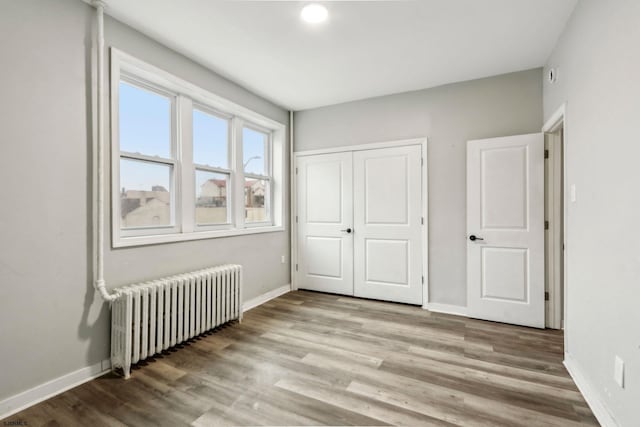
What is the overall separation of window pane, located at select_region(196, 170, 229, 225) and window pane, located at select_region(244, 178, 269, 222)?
355 millimetres

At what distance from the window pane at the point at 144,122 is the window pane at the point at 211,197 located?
19.0 inches

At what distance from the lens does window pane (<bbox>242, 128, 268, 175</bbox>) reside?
3866 millimetres

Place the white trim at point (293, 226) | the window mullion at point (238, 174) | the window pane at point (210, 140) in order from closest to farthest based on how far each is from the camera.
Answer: the window pane at point (210, 140)
the window mullion at point (238, 174)
the white trim at point (293, 226)

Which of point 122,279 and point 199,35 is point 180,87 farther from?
point 122,279

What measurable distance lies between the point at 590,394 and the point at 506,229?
1.68 metres

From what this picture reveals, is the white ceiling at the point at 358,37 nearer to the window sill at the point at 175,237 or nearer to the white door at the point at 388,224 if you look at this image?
the white door at the point at 388,224

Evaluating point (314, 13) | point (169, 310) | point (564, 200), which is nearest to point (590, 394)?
point (564, 200)

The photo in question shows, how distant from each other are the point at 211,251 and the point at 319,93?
240cm

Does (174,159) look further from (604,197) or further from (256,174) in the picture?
(604,197)

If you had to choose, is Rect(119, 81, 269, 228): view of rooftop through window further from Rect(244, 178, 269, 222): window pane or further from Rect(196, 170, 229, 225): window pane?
Rect(244, 178, 269, 222): window pane

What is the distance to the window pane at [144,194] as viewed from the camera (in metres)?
2.50

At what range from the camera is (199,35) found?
251cm

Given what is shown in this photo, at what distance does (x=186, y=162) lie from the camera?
115 inches

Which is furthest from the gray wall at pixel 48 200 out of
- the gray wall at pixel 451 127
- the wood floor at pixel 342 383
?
the gray wall at pixel 451 127
